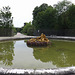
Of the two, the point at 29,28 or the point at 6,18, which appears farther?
the point at 29,28

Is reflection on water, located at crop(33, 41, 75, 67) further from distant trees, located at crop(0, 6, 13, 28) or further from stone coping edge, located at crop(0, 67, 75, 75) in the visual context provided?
distant trees, located at crop(0, 6, 13, 28)

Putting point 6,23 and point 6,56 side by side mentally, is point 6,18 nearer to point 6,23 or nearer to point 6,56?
point 6,23

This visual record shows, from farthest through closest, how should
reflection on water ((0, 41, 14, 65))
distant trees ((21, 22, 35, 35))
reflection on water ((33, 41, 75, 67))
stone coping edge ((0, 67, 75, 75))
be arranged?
1. distant trees ((21, 22, 35, 35))
2. reflection on water ((0, 41, 14, 65))
3. reflection on water ((33, 41, 75, 67))
4. stone coping edge ((0, 67, 75, 75))

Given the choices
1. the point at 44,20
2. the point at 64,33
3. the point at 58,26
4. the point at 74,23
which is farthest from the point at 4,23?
the point at 74,23

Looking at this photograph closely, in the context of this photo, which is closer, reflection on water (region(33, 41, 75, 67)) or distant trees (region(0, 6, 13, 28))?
reflection on water (region(33, 41, 75, 67))

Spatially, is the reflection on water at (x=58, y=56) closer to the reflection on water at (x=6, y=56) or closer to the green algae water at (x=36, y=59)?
the green algae water at (x=36, y=59)

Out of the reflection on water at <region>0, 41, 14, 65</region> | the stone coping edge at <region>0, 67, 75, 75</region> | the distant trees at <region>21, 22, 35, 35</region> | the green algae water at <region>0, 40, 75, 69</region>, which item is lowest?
the green algae water at <region>0, 40, 75, 69</region>

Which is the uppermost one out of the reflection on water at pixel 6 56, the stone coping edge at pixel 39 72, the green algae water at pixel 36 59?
the stone coping edge at pixel 39 72

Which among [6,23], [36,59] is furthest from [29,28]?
[36,59]

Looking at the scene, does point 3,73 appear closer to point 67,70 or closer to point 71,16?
point 67,70

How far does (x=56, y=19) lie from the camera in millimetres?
30500

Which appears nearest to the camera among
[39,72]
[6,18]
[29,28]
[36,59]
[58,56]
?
[39,72]

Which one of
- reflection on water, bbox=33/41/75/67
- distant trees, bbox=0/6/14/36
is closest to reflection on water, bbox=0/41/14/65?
reflection on water, bbox=33/41/75/67

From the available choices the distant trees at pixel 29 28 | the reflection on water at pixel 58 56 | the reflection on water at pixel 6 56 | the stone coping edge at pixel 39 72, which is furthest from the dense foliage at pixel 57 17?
the stone coping edge at pixel 39 72
